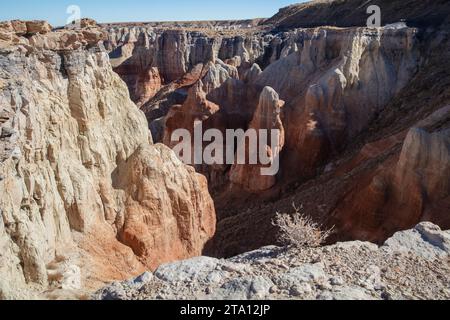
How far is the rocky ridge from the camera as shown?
18.9 feet

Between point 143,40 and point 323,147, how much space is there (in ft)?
118

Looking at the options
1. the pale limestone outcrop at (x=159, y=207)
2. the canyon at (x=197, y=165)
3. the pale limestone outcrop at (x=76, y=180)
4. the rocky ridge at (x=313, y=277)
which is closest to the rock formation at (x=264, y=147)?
the canyon at (x=197, y=165)

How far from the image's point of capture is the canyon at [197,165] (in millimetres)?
7441

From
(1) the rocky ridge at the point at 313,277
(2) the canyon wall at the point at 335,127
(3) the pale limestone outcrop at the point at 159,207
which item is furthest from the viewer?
(2) the canyon wall at the point at 335,127

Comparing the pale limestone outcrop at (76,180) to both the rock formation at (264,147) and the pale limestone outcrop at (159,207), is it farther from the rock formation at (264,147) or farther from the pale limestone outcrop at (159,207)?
the rock formation at (264,147)

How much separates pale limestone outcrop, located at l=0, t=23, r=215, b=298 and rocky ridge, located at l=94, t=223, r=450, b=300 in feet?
5.80

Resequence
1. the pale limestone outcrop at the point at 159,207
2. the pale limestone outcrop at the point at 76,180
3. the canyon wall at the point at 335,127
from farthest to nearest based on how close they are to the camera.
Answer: the canyon wall at the point at 335,127 → the pale limestone outcrop at the point at 159,207 → the pale limestone outcrop at the point at 76,180

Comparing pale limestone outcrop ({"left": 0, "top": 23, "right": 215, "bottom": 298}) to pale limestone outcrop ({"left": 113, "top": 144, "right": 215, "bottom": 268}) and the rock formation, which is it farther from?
the rock formation

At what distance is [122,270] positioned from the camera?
8938 mm

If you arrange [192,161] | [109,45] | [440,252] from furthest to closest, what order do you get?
[109,45], [192,161], [440,252]

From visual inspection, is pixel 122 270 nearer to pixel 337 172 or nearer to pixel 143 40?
pixel 337 172

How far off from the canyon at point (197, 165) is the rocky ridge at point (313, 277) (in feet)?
0.63
